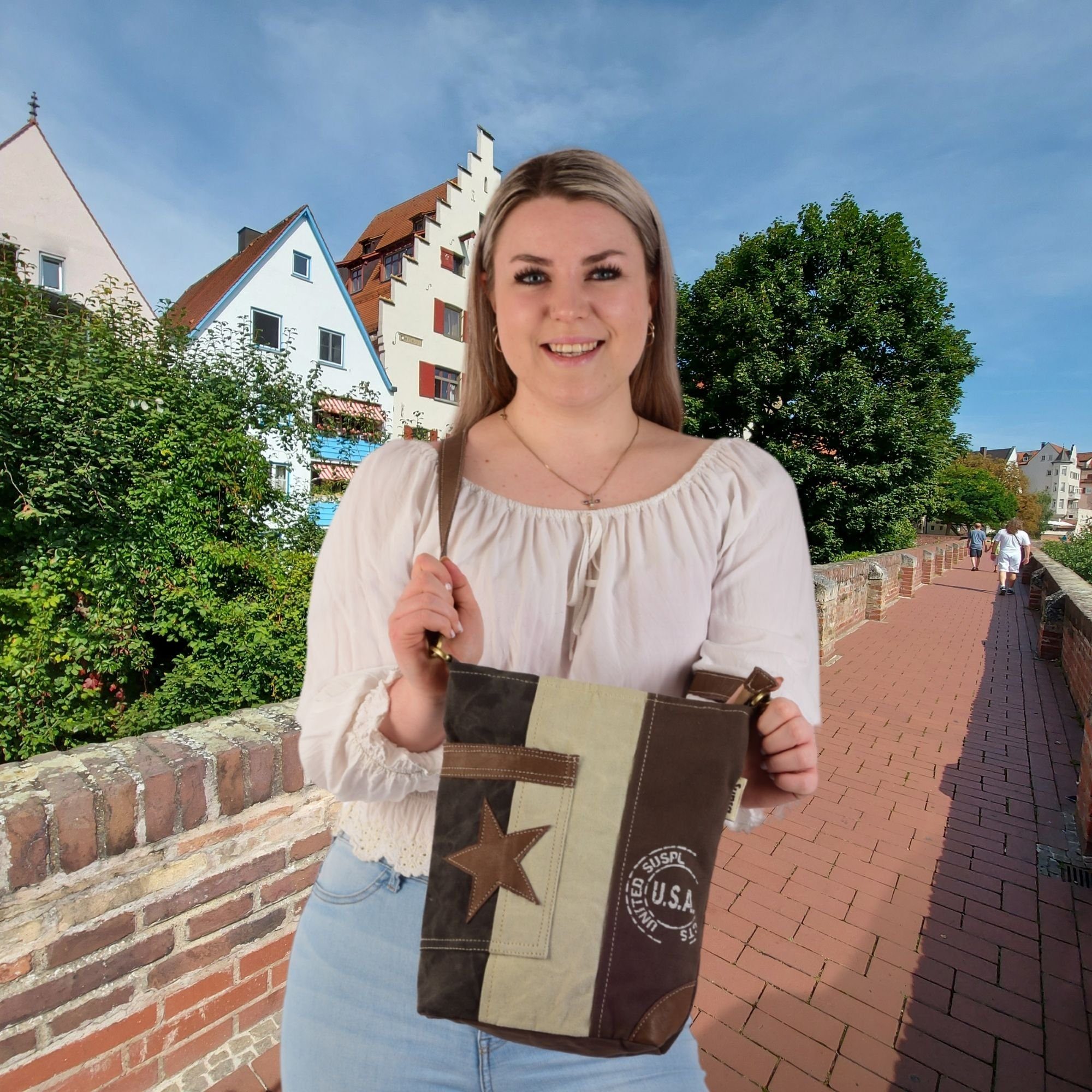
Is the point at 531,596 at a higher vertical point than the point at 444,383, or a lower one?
lower

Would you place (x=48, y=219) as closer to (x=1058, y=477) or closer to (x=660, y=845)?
(x=660, y=845)

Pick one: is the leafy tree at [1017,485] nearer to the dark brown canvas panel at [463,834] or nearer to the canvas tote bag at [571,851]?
the canvas tote bag at [571,851]

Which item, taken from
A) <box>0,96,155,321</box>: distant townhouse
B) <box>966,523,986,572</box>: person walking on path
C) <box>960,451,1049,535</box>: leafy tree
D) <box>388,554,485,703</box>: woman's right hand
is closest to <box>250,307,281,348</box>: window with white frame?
<box>0,96,155,321</box>: distant townhouse

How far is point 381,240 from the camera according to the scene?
28719mm

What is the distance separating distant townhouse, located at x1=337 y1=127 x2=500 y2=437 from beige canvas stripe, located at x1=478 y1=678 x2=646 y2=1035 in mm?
21377

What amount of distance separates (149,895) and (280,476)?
6.39 meters

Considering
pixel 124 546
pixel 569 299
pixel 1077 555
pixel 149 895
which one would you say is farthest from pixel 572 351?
pixel 1077 555

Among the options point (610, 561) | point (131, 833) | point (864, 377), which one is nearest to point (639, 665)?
point (610, 561)

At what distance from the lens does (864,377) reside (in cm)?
1692

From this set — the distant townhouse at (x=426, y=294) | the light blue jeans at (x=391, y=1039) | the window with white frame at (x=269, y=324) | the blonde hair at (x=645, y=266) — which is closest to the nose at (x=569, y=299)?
the blonde hair at (x=645, y=266)

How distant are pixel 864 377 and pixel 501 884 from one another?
18.5 m

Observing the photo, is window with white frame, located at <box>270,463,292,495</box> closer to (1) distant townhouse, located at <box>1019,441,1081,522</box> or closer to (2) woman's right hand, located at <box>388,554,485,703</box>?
(2) woman's right hand, located at <box>388,554,485,703</box>

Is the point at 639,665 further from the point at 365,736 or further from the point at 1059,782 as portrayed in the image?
the point at 1059,782

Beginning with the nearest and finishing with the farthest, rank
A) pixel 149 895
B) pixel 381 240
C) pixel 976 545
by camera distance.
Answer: pixel 149 895
pixel 976 545
pixel 381 240
